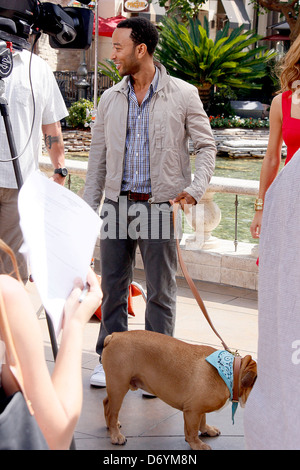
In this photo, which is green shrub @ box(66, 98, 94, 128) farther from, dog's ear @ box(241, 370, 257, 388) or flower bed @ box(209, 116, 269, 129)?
dog's ear @ box(241, 370, 257, 388)

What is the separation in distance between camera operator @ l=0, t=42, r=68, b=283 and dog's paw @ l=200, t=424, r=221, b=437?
139cm

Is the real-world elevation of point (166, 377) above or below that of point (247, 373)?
below

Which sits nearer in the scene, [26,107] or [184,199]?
[184,199]

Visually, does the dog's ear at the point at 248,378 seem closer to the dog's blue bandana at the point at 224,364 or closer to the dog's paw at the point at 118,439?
the dog's blue bandana at the point at 224,364

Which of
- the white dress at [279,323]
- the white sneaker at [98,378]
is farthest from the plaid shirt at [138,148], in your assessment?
the white dress at [279,323]

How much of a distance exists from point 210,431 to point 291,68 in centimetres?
174

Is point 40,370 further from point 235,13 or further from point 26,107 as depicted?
point 235,13

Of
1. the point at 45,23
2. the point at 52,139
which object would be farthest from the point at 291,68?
the point at 52,139

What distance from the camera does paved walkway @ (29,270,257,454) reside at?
3314 mm

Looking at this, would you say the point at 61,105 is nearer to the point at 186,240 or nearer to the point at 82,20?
the point at 82,20

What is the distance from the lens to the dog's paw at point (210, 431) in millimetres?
3352

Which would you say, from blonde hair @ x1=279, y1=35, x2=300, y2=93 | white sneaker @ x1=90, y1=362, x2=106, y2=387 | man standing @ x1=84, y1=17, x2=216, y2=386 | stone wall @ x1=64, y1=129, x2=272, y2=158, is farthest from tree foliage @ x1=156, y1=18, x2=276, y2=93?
blonde hair @ x1=279, y1=35, x2=300, y2=93

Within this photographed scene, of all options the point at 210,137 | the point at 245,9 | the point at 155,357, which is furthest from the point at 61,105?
the point at 245,9

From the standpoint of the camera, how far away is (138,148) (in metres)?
3.85
